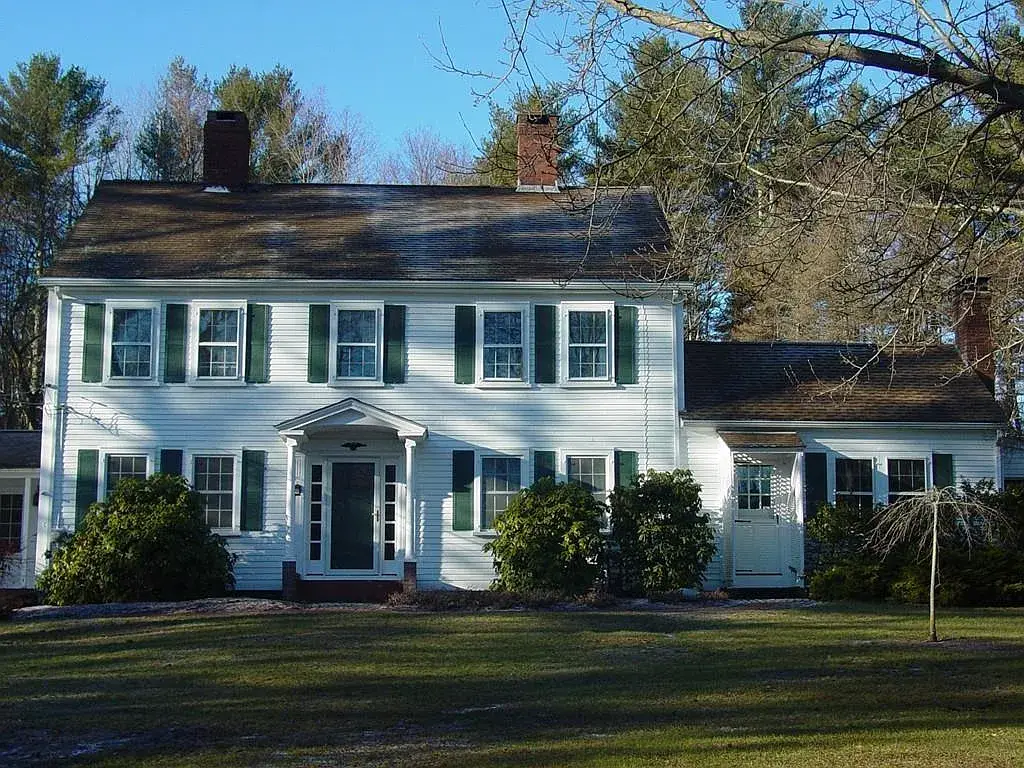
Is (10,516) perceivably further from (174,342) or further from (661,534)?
(661,534)

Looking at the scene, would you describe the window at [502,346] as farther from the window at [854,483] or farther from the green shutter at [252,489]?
the window at [854,483]

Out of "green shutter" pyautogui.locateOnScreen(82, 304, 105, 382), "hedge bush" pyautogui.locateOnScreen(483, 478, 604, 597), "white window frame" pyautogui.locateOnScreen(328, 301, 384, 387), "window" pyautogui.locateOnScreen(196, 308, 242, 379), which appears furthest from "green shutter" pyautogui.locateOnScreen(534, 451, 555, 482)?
"green shutter" pyautogui.locateOnScreen(82, 304, 105, 382)

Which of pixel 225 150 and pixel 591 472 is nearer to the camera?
pixel 591 472

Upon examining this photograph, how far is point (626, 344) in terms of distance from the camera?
67.4 feet

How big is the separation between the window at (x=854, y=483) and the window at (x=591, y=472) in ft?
12.9

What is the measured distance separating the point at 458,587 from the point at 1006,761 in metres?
13.1

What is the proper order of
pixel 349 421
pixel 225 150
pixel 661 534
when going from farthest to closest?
pixel 225 150 < pixel 349 421 < pixel 661 534

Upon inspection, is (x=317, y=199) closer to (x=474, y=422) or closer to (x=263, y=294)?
(x=263, y=294)

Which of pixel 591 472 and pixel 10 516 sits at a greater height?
pixel 591 472

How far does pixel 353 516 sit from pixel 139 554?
3942 millimetres

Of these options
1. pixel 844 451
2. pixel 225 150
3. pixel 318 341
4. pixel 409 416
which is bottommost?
pixel 844 451

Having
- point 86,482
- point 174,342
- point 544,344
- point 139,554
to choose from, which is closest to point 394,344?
point 544,344

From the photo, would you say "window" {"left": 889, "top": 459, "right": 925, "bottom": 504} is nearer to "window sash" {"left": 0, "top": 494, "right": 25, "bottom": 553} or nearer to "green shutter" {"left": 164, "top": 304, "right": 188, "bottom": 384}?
"green shutter" {"left": 164, "top": 304, "right": 188, "bottom": 384}

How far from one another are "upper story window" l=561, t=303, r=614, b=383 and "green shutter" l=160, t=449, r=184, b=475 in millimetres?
6478
